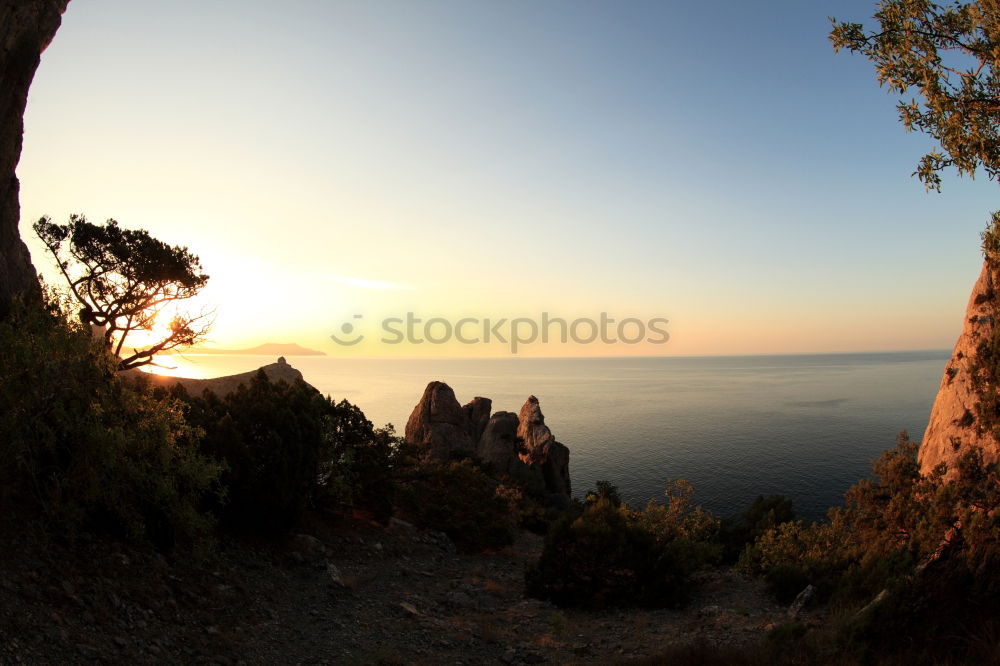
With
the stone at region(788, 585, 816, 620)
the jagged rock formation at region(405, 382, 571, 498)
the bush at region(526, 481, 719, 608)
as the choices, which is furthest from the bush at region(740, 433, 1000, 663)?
the jagged rock formation at region(405, 382, 571, 498)

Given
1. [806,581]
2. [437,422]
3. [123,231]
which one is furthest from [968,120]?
[437,422]

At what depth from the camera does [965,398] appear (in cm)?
1247

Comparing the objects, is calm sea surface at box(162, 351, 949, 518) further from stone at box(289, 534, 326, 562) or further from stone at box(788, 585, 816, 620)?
stone at box(788, 585, 816, 620)

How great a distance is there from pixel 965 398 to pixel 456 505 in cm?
1883

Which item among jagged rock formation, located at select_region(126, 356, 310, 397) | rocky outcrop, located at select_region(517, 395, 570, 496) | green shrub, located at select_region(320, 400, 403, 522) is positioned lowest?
rocky outcrop, located at select_region(517, 395, 570, 496)

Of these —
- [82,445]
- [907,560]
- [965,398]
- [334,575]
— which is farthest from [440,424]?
[965,398]

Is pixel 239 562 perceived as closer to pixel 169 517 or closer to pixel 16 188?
pixel 169 517

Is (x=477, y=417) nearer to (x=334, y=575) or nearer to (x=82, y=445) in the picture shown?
(x=334, y=575)

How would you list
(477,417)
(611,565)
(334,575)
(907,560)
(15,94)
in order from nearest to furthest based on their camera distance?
(907,560) → (334,575) → (15,94) → (611,565) → (477,417)

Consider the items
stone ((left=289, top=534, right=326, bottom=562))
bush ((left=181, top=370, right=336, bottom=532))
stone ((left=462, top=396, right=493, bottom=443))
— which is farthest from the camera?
stone ((left=462, top=396, right=493, bottom=443))

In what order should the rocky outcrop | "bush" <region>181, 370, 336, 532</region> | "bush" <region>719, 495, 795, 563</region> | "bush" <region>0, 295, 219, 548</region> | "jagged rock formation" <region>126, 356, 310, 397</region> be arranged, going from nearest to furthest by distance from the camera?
"bush" <region>0, 295, 219, 548</region>, "bush" <region>181, 370, 336, 532</region>, "bush" <region>719, 495, 795, 563</region>, "jagged rock formation" <region>126, 356, 310, 397</region>, the rocky outcrop

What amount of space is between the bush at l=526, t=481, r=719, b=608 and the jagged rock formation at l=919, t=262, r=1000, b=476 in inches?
298

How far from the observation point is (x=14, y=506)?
31.7ft

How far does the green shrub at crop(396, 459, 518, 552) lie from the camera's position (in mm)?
22203
